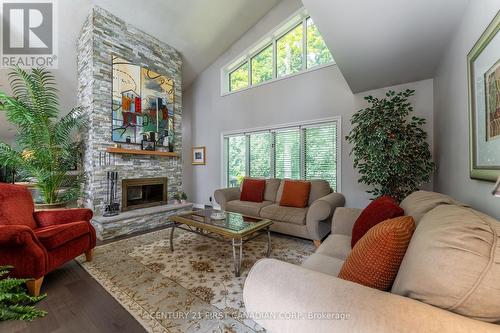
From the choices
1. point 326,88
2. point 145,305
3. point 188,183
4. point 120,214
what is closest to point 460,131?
point 326,88

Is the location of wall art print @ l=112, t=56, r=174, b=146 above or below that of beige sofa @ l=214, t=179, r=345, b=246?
above

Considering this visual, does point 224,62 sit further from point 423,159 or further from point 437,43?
point 423,159

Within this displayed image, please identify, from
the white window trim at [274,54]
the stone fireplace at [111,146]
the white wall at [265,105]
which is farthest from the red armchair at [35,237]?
the white window trim at [274,54]

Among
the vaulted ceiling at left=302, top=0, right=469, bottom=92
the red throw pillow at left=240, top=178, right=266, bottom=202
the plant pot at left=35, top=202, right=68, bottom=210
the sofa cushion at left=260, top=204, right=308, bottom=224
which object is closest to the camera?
the vaulted ceiling at left=302, top=0, right=469, bottom=92

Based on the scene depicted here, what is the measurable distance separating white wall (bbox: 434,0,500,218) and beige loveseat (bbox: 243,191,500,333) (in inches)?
31.0

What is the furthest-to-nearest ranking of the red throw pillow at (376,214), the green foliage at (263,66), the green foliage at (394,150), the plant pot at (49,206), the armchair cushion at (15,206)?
the green foliage at (263,66) < the plant pot at (49,206) < the green foliage at (394,150) < the armchair cushion at (15,206) < the red throw pillow at (376,214)

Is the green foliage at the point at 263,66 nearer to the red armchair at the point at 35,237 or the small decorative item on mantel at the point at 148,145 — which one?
the small decorative item on mantel at the point at 148,145

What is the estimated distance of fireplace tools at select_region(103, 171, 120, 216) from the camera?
355 centimetres

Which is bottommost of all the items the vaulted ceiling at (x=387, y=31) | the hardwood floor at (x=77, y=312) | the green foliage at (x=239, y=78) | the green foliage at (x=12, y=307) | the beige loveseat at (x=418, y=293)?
the hardwood floor at (x=77, y=312)

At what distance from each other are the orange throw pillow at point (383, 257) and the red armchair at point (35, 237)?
7.81 feet

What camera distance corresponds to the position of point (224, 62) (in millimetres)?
5188

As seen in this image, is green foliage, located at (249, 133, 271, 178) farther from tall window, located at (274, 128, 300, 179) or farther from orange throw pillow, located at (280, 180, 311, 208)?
orange throw pillow, located at (280, 180, 311, 208)

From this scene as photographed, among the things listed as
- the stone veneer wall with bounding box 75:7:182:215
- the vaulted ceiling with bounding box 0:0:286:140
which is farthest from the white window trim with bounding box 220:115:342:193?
the vaulted ceiling with bounding box 0:0:286:140

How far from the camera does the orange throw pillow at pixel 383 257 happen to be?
34.5 inches
